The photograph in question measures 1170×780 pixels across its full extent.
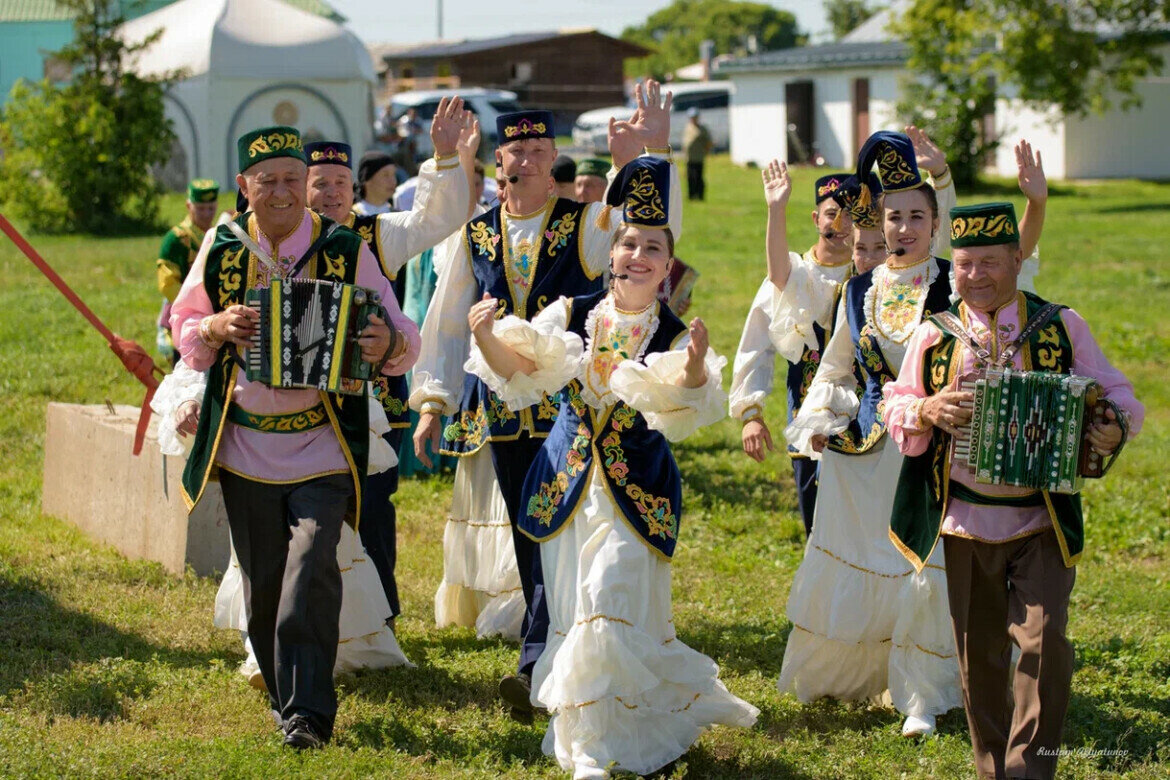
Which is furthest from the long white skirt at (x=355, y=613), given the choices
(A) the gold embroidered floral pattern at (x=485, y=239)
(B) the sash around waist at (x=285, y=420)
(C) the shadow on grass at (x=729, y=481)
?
(C) the shadow on grass at (x=729, y=481)

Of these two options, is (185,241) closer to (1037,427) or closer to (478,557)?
→ (478,557)

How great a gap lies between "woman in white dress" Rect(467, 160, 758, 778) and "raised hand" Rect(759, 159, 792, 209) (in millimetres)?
587

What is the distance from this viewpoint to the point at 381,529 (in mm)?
6949

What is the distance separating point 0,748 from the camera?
5.29 m

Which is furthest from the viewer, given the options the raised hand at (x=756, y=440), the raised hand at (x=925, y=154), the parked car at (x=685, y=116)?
the parked car at (x=685, y=116)

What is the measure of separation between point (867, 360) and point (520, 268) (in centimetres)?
150

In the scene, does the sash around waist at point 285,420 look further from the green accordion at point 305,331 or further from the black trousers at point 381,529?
the black trousers at point 381,529

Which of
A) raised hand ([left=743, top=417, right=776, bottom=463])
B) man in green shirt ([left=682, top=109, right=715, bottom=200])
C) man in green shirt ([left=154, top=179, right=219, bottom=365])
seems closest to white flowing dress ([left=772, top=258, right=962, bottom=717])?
raised hand ([left=743, top=417, right=776, bottom=463])

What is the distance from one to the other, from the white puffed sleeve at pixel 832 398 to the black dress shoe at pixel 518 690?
1.39 metres

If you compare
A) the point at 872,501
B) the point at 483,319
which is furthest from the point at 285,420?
the point at 872,501

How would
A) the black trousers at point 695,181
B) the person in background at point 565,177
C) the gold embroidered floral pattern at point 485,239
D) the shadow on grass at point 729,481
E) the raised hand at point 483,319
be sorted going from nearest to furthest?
1. the raised hand at point 483,319
2. the gold embroidered floral pattern at point 485,239
3. the person in background at point 565,177
4. the shadow on grass at point 729,481
5. the black trousers at point 695,181

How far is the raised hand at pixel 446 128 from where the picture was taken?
6.41 meters

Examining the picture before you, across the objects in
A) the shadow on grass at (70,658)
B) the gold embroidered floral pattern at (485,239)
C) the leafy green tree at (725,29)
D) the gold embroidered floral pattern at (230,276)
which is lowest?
the shadow on grass at (70,658)

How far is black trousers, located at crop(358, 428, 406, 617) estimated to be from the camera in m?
6.89
